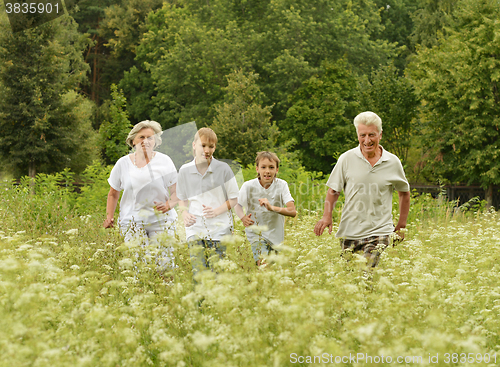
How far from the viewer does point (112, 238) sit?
5352mm

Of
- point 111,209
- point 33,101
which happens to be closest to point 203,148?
point 111,209

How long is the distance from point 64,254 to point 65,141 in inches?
787

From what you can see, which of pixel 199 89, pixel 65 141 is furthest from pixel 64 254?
pixel 199 89

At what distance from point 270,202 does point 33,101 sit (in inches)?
781

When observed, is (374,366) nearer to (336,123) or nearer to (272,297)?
(272,297)

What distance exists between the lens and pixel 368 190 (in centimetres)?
472

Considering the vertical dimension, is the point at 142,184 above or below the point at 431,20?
below

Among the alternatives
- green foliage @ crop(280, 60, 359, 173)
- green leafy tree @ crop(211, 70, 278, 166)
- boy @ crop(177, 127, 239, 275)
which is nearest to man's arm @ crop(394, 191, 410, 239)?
boy @ crop(177, 127, 239, 275)

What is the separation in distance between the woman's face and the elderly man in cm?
187

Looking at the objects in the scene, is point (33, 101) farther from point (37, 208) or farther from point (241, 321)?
point (241, 321)

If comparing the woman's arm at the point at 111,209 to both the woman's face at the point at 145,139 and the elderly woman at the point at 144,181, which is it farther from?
the woman's face at the point at 145,139

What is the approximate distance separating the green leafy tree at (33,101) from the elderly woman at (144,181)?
59.7ft

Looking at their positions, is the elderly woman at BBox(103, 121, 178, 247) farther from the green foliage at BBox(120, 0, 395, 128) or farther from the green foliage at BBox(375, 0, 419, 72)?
the green foliage at BBox(375, 0, 419, 72)

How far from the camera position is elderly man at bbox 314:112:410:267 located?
469 centimetres
